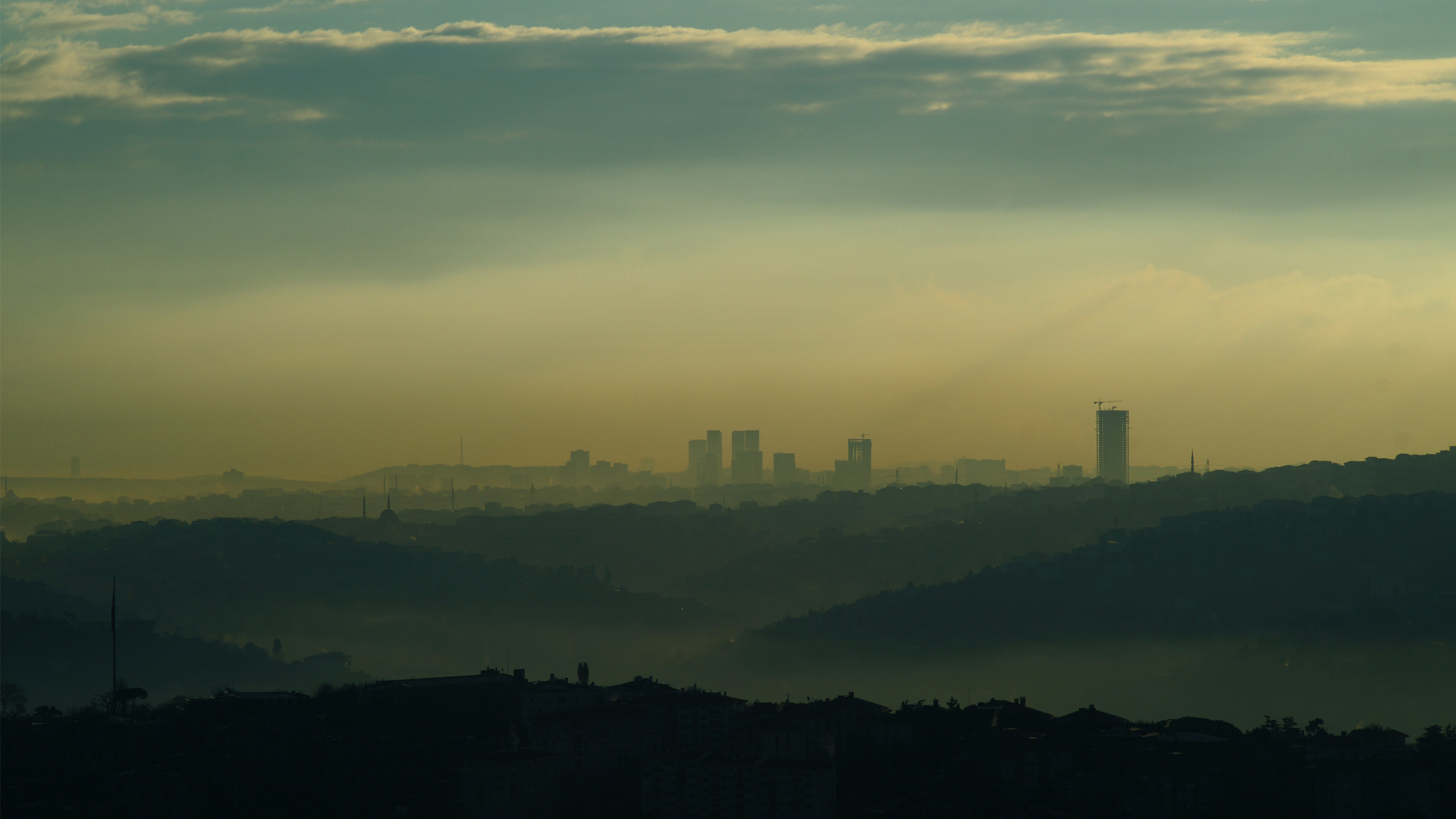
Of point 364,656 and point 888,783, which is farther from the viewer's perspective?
point 364,656

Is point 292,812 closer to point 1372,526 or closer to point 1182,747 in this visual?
point 1182,747

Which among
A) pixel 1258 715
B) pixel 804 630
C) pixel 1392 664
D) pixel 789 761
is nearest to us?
pixel 789 761

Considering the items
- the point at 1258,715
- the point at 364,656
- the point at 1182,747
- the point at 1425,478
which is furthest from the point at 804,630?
the point at 1182,747

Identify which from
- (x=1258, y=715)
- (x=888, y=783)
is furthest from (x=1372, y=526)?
(x=888, y=783)

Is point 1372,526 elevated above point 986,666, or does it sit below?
above

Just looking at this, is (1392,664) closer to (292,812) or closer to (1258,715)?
(1258,715)

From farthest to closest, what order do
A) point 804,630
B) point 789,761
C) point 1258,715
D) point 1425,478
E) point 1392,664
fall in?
1. point 1425,478
2. point 804,630
3. point 1392,664
4. point 1258,715
5. point 789,761
